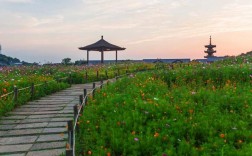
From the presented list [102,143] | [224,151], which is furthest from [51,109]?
[224,151]

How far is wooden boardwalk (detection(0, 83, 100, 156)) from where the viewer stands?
7172 mm

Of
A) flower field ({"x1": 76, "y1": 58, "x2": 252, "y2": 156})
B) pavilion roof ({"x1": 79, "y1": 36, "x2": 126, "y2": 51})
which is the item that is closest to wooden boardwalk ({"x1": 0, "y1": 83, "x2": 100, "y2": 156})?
flower field ({"x1": 76, "y1": 58, "x2": 252, "y2": 156})

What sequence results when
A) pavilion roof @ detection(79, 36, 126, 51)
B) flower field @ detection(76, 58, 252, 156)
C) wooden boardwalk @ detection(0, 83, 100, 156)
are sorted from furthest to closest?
Result: pavilion roof @ detection(79, 36, 126, 51) → wooden boardwalk @ detection(0, 83, 100, 156) → flower field @ detection(76, 58, 252, 156)

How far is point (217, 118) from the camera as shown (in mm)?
8297

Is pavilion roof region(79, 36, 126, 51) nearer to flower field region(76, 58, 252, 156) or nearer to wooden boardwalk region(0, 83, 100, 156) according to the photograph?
wooden boardwalk region(0, 83, 100, 156)

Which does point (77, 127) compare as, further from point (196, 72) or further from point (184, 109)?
point (196, 72)

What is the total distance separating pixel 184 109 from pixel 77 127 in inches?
120

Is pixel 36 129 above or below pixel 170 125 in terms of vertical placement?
below

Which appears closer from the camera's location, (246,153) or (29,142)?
(246,153)

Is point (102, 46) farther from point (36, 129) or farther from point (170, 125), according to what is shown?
point (170, 125)

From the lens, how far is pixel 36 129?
29.0ft

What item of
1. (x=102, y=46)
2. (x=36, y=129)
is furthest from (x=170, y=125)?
(x=102, y=46)

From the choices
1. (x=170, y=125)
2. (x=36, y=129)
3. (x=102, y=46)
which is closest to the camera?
(x=170, y=125)

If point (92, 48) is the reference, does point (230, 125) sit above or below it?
below
